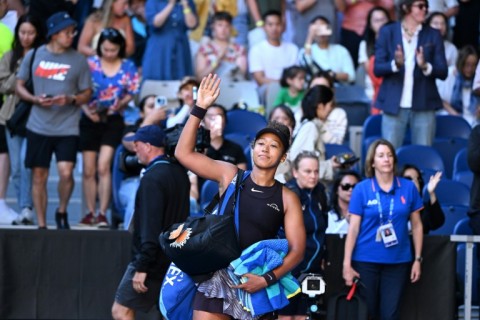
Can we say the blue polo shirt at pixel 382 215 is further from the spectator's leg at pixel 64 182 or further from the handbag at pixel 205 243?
the spectator's leg at pixel 64 182

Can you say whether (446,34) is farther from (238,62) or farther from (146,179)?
(146,179)

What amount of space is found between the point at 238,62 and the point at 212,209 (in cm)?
731

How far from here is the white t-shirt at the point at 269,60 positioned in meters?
14.6

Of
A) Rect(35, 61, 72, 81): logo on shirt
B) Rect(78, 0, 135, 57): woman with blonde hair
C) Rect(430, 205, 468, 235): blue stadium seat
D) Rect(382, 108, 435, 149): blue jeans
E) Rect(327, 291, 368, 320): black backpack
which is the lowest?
Rect(327, 291, 368, 320): black backpack

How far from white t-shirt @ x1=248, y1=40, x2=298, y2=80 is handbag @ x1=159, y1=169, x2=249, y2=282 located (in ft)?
24.5

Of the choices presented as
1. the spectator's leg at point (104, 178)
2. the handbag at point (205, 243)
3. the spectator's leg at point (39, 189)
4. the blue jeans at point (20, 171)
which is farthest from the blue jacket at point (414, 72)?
the handbag at point (205, 243)

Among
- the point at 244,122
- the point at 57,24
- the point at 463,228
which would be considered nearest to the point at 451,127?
Answer: the point at 244,122

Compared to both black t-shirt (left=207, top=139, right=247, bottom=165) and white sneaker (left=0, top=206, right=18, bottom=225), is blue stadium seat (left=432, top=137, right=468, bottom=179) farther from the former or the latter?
white sneaker (left=0, top=206, right=18, bottom=225)

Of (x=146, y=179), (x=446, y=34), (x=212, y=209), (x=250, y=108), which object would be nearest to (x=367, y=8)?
(x=446, y=34)

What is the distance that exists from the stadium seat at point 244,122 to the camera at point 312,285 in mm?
3840

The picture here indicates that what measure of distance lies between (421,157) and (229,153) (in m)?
2.07

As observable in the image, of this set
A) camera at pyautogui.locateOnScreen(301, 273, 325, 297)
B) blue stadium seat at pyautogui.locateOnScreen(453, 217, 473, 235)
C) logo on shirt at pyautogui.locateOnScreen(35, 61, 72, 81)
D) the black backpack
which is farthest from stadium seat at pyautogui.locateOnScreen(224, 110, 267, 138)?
camera at pyautogui.locateOnScreen(301, 273, 325, 297)

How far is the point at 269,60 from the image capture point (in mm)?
14656

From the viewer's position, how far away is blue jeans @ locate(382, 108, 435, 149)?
486 inches
